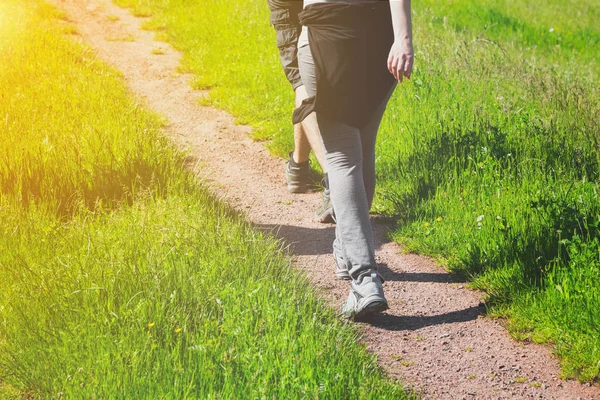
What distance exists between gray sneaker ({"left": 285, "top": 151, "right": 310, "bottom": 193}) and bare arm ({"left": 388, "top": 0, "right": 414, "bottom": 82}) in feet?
7.58

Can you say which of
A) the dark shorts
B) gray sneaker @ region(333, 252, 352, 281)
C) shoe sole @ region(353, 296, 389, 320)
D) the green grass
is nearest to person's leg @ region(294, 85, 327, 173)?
the dark shorts

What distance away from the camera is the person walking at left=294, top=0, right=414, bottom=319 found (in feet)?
10.7

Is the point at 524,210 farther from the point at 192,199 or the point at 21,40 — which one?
the point at 21,40

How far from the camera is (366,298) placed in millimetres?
3406

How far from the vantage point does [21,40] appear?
325 inches

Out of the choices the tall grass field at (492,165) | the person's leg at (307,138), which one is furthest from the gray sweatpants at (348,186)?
the tall grass field at (492,165)

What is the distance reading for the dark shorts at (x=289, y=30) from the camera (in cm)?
479

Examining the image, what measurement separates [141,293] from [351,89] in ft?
4.62

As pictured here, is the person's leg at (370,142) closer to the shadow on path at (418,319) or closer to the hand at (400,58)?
the hand at (400,58)

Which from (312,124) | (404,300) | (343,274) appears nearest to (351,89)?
(312,124)

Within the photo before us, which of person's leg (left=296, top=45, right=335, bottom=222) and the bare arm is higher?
the bare arm

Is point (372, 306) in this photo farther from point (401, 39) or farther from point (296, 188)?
point (296, 188)

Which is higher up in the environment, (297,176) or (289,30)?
(289,30)

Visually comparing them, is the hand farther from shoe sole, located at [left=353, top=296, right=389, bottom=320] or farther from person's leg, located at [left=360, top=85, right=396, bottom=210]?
shoe sole, located at [left=353, top=296, right=389, bottom=320]
